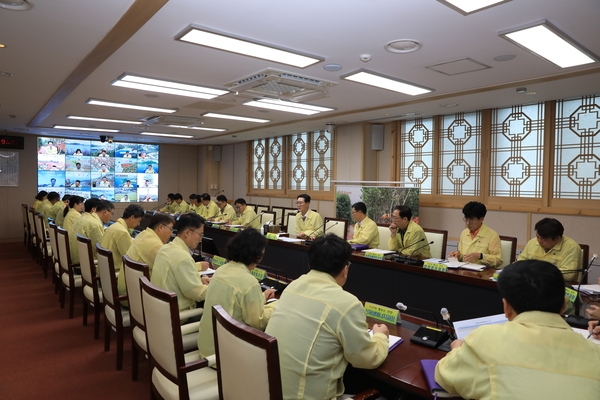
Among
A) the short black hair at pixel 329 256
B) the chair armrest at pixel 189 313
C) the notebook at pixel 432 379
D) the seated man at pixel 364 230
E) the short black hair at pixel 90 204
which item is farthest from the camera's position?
the seated man at pixel 364 230

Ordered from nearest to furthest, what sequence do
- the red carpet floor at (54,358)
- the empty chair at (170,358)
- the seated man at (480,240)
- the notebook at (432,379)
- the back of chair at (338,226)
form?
1. the notebook at (432,379)
2. the empty chair at (170,358)
3. the red carpet floor at (54,358)
4. the seated man at (480,240)
5. the back of chair at (338,226)

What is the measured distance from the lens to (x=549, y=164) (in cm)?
545

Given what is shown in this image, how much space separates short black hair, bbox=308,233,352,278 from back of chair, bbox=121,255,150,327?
3.67 ft

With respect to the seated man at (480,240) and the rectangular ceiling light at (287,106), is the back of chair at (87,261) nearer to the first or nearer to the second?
the rectangular ceiling light at (287,106)

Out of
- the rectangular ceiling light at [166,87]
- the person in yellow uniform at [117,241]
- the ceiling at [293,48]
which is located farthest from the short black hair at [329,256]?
the rectangular ceiling light at [166,87]

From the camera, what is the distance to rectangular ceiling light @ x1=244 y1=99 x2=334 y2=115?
5.64m

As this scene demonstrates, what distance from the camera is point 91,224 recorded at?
4312 millimetres

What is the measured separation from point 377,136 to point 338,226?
2691 millimetres

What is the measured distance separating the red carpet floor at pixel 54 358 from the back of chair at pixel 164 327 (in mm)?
927

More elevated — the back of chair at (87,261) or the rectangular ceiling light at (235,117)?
the rectangular ceiling light at (235,117)

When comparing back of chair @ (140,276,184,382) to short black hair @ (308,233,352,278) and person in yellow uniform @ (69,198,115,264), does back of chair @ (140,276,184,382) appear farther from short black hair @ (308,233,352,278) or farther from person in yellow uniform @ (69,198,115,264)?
person in yellow uniform @ (69,198,115,264)

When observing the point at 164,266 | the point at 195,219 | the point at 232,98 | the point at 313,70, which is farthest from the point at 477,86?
the point at 164,266

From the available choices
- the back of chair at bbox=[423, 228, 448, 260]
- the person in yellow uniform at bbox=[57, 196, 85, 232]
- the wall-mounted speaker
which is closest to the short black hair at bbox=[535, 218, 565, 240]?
the back of chair at bbox=[423, 228, 448, 260]

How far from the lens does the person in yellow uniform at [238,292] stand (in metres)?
1.95
